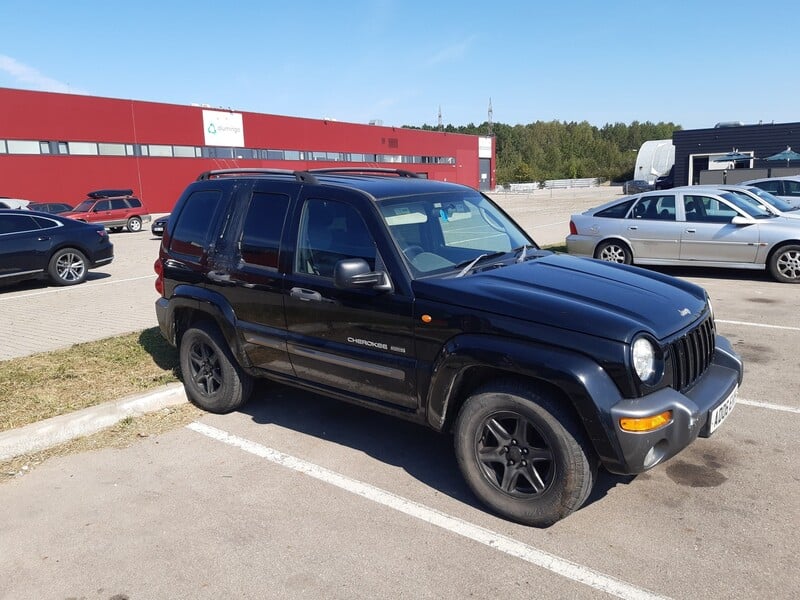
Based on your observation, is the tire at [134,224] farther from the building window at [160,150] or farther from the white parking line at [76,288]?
the white parking line at [76,288]

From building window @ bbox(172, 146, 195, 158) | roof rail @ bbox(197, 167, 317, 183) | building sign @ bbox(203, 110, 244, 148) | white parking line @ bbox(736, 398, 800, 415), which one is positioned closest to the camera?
roof rail @ bbox(197, 167, 317, 183)

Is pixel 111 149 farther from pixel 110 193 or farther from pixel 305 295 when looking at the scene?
pixel 305 295

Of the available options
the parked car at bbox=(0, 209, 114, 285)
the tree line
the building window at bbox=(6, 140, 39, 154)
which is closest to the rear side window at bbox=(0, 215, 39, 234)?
the parked car at bbox=(0, 209, 114, 285)

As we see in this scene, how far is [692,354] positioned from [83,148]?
3819cm

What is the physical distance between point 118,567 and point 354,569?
4.01ft

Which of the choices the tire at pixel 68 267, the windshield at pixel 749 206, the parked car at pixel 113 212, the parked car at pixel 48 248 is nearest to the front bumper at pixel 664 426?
the windshield at pixel 749 206

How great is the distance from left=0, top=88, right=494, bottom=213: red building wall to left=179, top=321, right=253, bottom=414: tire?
107ft

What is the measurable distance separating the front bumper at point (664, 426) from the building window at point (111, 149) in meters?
38.6

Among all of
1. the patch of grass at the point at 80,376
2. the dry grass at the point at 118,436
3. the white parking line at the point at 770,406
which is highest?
the patch of grass at the point at 80,376

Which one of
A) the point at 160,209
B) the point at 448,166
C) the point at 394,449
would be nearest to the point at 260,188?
the point at 394,449

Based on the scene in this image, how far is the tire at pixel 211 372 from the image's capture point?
5.33 m

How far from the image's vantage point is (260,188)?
4.99 m

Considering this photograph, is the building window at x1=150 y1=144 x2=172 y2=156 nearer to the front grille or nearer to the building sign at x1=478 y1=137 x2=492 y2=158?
the front grille

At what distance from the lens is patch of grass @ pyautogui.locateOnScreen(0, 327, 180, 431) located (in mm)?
5477
